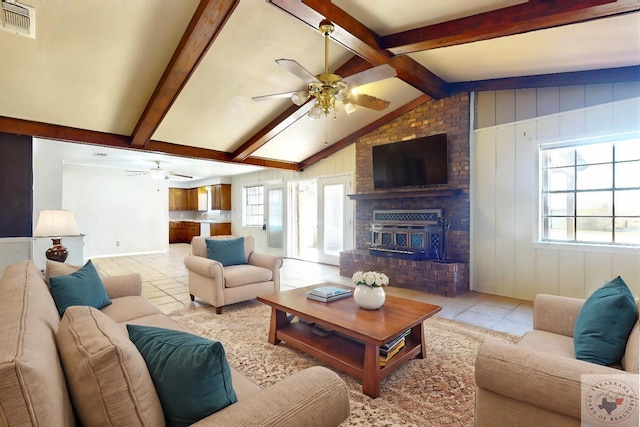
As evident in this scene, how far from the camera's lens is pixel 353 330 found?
2.01 m

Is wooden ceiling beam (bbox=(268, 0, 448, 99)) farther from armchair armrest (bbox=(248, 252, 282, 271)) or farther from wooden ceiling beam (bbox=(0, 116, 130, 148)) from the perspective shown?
wooden ceiling beam (bbox=(0, 116, 130, 148))

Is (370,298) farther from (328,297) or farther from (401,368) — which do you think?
(401,368)

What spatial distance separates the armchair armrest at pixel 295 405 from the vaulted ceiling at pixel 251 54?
9.18 feet

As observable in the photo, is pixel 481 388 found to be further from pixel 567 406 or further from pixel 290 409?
pixel 290 409

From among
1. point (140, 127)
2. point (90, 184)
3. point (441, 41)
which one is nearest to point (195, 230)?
point (90, 184)

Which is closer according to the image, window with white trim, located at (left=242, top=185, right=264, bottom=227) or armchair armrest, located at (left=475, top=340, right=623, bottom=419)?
armchair armrest, located at (left=475, top=340, right=623, bottom=419)

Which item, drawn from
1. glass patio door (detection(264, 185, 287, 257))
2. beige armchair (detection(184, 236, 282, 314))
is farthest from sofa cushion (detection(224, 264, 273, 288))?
glass patio door (detection(264, 185, 287, 257))

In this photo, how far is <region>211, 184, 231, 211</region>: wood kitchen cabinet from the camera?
32.2 ft

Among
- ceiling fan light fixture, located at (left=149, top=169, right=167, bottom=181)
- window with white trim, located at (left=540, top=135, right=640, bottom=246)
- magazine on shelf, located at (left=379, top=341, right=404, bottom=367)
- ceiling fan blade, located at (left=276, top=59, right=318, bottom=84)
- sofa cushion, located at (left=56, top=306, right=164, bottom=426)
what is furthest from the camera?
ceiling fan light fixture, located at (left=149, top=169, right=167, bottom=181)

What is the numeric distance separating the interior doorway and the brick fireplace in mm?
1023

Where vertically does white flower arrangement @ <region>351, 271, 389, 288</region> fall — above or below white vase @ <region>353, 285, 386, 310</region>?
above

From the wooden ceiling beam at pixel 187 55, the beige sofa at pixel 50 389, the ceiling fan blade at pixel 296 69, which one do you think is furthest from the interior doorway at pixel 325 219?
the beige sofa at pixel 50 389

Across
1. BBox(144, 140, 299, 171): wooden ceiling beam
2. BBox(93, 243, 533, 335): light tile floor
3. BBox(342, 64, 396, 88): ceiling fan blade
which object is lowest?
BBox(93, 243, 533, 335): light tile floor

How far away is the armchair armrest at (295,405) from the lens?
885 millimetres
